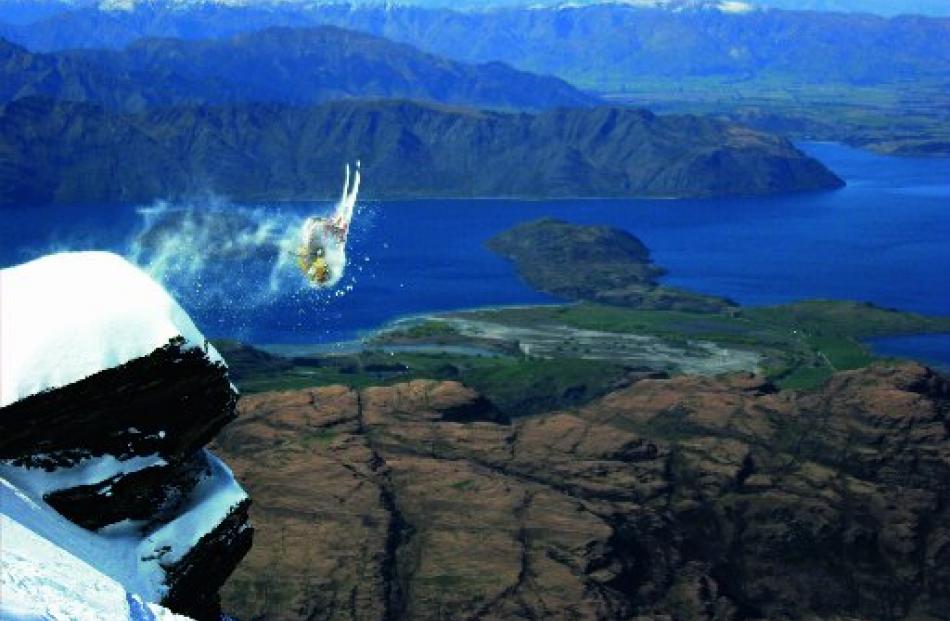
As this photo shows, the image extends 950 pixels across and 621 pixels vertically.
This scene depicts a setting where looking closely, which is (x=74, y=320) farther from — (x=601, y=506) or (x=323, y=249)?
(x=601, y=506)

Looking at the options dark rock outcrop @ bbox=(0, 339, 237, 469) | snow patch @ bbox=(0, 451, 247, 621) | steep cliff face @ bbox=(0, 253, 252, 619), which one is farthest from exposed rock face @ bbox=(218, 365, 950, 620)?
dark rock outcrop @ bbox=(0, 339, 237, 469)

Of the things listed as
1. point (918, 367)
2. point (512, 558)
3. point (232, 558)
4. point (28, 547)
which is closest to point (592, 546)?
Result: point (512, 558)

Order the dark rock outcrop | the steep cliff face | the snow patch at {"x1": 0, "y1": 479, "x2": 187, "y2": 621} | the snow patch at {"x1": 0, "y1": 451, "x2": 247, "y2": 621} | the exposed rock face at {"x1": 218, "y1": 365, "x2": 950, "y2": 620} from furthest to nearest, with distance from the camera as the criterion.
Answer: the exposed rock face at {"x1": 218, "y1": 365, "x2": 950, "y2": 620} < the dark rock outcrop < the steep cliff face < the snow patch at {"x1": 0, "y1": 451, "x2": 247, "y2": 621} < the snow patch at {"x1": 0, "y1": 479, "x2": 187, "y2": 621}

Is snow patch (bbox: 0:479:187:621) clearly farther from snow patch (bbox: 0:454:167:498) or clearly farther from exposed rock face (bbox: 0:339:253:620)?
exposed rock face (bbox: 0:339:253:620)

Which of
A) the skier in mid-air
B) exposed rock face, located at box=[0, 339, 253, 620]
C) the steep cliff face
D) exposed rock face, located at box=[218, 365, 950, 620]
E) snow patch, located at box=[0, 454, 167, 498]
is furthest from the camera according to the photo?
exposed rock face, located at box=[218, 365, 950, 620]

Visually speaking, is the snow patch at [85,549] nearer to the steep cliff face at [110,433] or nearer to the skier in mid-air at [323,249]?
the steep cliff face at [110,433]

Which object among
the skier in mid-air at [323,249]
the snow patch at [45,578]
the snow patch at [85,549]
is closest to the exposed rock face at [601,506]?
the skier in mid-air at [323,249]
